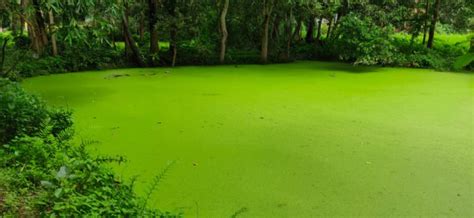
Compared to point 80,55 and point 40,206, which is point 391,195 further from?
point 80,55

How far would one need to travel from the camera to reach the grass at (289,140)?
6.01 feet

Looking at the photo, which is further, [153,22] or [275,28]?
[275,28]

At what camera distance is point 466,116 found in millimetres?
3270

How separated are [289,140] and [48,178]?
152 cm

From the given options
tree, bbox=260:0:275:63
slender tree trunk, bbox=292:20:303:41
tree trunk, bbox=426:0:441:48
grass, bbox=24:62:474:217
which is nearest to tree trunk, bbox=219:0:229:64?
tree, bbox=260:0:275:63

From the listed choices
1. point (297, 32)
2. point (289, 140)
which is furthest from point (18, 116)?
point (297, 32)

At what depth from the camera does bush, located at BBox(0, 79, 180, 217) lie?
1339mm

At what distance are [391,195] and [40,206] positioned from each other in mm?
1439

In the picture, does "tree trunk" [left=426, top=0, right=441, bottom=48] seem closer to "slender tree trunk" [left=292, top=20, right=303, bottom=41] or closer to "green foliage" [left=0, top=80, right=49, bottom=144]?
"slender tree trunk" [left=292, top=20, right=303, bottom=41]

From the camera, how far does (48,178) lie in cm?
155

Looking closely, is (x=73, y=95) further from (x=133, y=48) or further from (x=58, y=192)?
(x=58, y=192)

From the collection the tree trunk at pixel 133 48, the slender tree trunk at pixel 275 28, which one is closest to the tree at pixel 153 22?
the tree trunk at pixel 133 48

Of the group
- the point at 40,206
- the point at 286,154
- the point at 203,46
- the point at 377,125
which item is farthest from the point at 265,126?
the point at 203,46

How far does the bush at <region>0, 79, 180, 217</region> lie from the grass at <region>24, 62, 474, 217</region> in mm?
301
